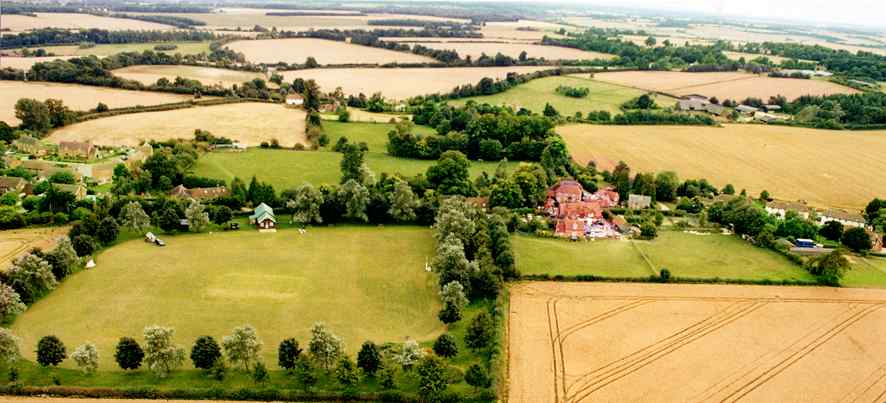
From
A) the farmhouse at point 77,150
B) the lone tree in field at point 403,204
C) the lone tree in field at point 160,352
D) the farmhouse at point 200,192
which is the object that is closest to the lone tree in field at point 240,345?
the lone tree in field at point 160,352

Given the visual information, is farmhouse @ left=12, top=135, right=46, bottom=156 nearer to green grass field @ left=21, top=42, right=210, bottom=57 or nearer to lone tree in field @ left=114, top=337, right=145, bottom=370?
lone tree in field @ left=114, top=337, right=145, bottom=370

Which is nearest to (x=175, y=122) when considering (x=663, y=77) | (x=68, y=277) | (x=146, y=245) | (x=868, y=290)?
(x=146, y=245)

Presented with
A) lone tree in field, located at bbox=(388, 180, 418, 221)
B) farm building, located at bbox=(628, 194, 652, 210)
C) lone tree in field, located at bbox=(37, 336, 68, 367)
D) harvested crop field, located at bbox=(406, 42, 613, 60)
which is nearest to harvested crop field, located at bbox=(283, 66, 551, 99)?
harvested crop field, located at bbox=(406, 42, 613, 60)

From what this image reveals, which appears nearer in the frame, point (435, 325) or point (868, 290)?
point (435, 325)

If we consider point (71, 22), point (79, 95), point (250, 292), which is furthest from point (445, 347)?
point (71, 22)

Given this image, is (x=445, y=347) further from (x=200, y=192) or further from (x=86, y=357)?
(x=200, y=192)

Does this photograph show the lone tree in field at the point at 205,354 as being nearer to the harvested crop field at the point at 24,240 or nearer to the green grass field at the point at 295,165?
the harvested crop field at the point at 24,240

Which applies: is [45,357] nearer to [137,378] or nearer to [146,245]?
[137,378]
